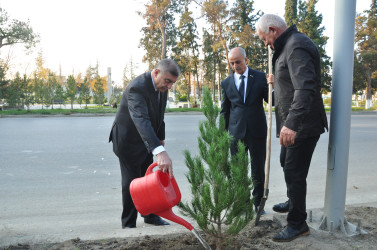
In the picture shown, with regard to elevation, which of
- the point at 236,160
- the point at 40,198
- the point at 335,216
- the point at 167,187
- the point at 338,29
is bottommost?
the point at 40,198

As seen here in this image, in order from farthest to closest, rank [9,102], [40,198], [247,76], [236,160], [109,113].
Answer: [9,102], [109,113], [40,198], [247,76], [236,160]

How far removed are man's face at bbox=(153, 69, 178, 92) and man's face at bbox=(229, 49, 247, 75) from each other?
0.94 m

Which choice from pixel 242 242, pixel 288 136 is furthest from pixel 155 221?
pixel 288 136

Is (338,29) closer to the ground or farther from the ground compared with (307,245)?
farther from the ground

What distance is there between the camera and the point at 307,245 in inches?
98.9

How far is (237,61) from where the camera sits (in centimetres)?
367

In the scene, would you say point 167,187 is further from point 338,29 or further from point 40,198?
point 40,198

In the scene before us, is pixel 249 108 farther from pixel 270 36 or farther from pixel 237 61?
pixel 270 36

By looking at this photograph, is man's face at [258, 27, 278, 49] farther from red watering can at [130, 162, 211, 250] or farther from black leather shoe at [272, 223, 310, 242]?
black leather shoe at [272, 223, 310, 242]

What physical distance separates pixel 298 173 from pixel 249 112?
118 cm

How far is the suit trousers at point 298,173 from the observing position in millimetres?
2631

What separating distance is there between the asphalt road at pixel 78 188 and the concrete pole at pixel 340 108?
1187 mm

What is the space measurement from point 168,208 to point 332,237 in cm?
137

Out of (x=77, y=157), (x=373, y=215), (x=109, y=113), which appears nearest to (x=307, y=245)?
(x=373, y=215)
